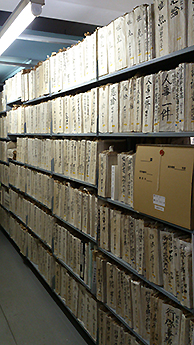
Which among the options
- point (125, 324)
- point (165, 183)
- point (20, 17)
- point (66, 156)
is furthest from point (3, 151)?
point (165, 183)

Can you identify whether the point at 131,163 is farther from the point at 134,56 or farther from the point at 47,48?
the point at 47,48

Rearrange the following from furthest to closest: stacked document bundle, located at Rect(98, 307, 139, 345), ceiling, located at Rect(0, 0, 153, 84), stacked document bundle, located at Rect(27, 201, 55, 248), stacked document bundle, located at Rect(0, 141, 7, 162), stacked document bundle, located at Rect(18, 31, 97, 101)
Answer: stacked document bundle, located at Rect(0, 141, 7, 162) < stacked document bundle, located at Rect(27, 201, 55, 248) < ceiling, located at Rect(0, 0, 153, 84) < stacked document bundle, located at Rect(18, 31, 97, 101) < stacked document bundle, located at Rect(98, 307, 139, 345)

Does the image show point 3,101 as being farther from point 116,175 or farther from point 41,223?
point 116,175

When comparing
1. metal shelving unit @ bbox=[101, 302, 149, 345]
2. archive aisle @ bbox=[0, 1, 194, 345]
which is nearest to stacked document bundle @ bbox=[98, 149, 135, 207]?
archive aisle @ bbox=[0, 1, 194, 345]

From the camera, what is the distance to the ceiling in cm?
240

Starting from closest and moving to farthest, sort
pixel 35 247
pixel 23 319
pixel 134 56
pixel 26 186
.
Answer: pixel 134 56 → pixel 23 319 → pixel 35 247 → pixel 26 186

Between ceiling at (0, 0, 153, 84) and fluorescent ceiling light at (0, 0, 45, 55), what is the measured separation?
326mm

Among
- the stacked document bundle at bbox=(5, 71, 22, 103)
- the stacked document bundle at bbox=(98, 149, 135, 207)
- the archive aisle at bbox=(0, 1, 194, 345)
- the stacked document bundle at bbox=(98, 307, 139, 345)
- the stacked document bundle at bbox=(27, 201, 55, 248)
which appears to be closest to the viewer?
the archive aisle at bbox=(0, 1, 194, 345)

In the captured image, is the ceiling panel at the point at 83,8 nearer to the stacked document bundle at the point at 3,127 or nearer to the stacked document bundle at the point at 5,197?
the stacked document bundle at the point at 3,127

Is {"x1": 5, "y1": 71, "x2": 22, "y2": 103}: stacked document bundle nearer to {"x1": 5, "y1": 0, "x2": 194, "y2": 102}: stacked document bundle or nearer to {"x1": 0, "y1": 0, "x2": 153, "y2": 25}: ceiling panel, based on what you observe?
{"x1": 5, "y1": 0, "x2": 194, "y2": 102}: stacked document bundle

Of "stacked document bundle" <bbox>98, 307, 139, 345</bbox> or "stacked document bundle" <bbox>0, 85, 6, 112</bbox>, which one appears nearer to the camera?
"stacked document bundle" <bbox>98, 307, 139, 345</bbox>

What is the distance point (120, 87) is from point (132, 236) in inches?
34.6

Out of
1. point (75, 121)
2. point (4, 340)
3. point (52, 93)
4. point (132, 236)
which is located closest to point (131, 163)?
point (132, 236)

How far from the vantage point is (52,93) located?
284cm
